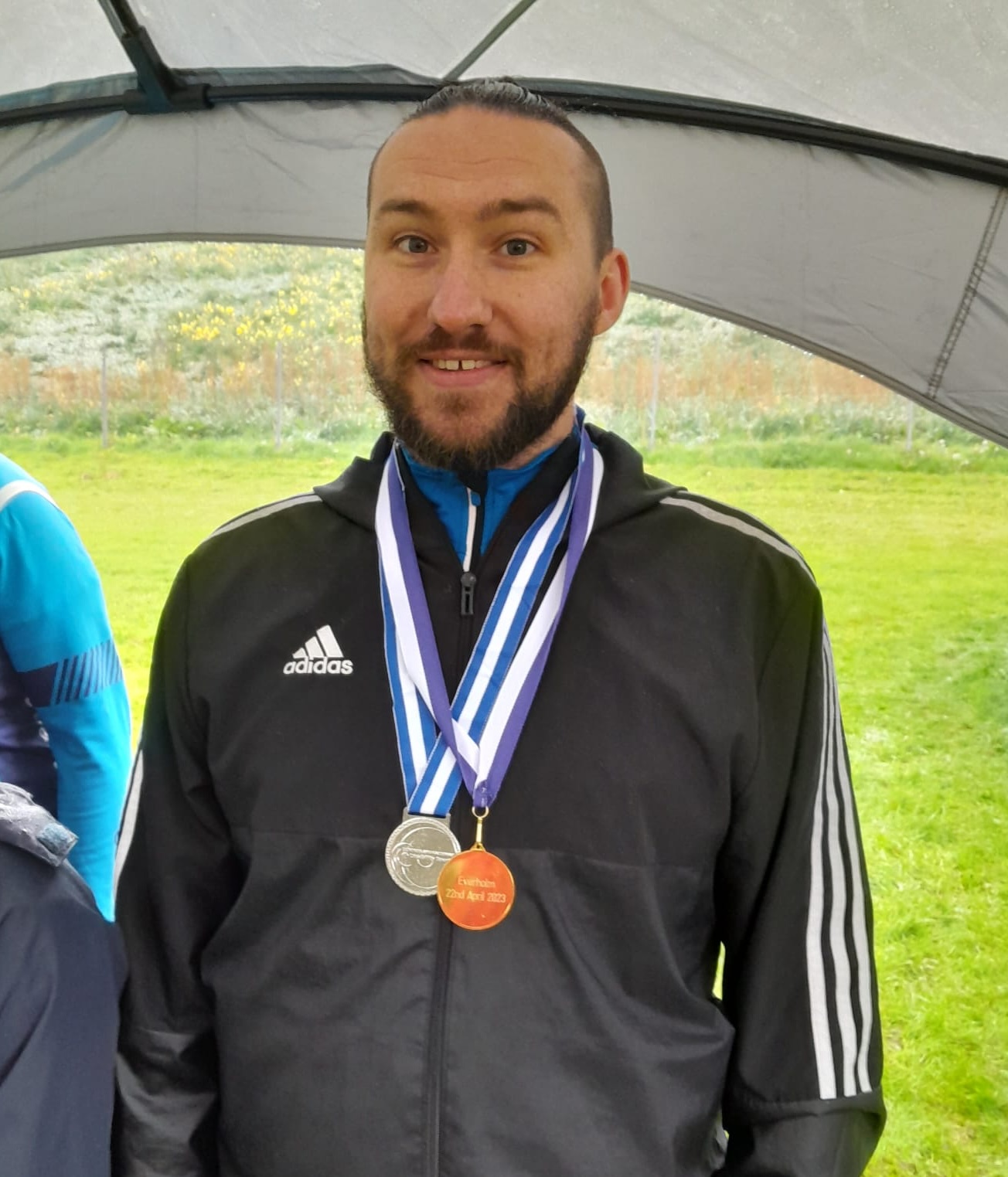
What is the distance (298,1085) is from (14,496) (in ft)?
3.89

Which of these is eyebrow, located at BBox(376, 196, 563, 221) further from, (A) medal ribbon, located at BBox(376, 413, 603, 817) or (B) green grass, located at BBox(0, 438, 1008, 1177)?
(B) green grass, located at BBox(0, 438, 1008, 1177)

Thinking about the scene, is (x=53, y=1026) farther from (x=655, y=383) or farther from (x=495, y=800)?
(x=655, y=383)

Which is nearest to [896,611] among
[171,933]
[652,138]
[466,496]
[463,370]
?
[652,138]

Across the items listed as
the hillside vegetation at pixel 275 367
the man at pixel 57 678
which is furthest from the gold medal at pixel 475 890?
the hillside vegetation at pixel 275 367

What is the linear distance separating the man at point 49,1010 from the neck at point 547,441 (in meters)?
0.69

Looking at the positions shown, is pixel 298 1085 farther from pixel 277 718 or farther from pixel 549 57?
pixel 549 57

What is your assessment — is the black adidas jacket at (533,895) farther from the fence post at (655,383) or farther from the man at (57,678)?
the fence post at (655,383)

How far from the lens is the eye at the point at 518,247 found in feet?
4.31

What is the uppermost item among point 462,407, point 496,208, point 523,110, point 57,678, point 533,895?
point 523,110

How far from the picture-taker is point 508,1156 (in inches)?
46.6

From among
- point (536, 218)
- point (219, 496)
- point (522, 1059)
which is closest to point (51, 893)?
point (522, 1059)

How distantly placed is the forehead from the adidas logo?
1.80ft

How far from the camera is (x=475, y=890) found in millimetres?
1205

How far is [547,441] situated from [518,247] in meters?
0.24
